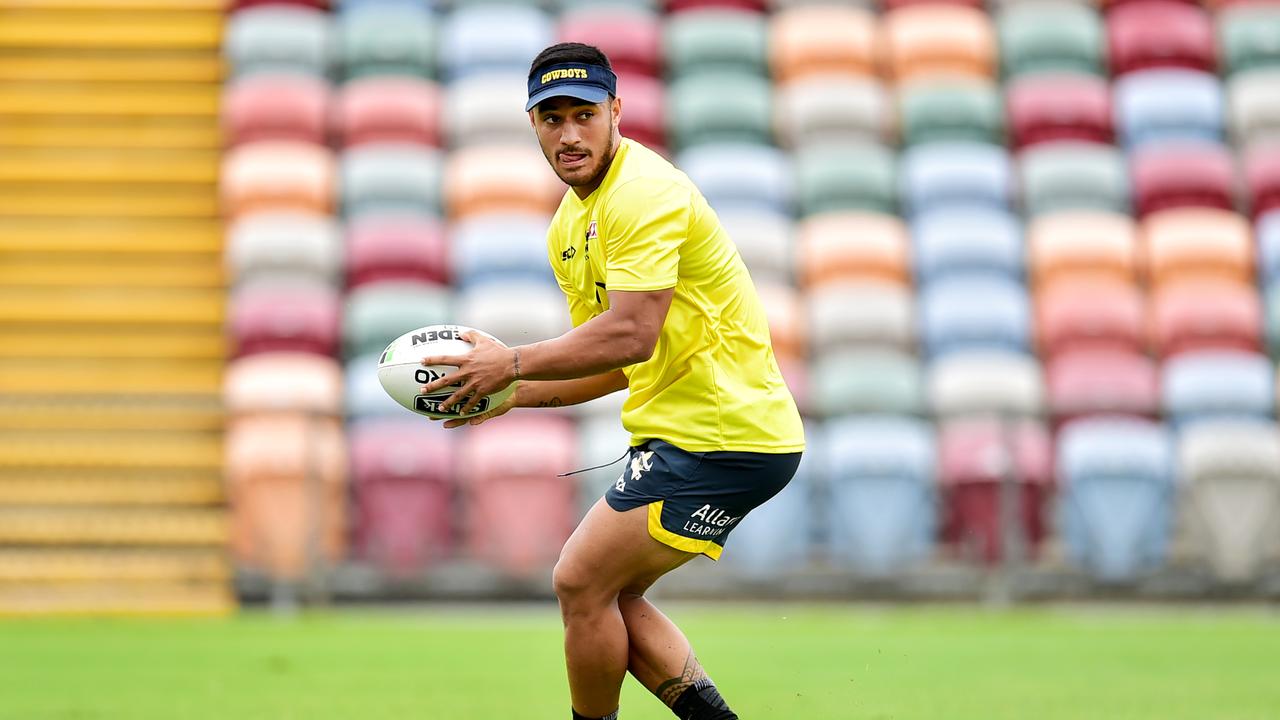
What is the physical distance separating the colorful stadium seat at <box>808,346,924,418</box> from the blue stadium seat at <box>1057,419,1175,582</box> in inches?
51.0

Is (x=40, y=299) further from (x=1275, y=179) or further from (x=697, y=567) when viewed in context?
(x=1275, y=179)

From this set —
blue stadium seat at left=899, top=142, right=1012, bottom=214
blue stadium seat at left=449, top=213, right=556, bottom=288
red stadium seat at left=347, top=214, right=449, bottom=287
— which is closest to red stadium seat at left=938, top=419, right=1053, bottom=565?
blue stadium seat at left=899, top=142, right=1012, bottom=214

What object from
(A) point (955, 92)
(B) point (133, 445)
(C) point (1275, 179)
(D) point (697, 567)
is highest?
(A) point (955, 92)

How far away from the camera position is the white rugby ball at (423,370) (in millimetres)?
3725

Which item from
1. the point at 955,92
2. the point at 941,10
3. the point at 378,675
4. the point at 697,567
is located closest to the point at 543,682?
the point at 378,675

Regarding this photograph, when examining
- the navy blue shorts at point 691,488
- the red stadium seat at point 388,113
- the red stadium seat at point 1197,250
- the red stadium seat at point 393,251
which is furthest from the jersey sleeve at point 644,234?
the red stadium seat at point 388,113

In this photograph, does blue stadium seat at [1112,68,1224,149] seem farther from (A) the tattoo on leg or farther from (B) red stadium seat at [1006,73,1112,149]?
(A) the tattoo on leg

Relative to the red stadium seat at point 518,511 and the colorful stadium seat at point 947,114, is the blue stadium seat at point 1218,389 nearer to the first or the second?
the colorful stadium seat at point 947,114

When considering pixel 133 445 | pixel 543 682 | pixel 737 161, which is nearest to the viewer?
pixel 543 682

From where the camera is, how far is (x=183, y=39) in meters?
14.1

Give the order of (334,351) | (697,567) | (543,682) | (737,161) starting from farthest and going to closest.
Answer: (737,161) < (334,351) < (697,567) < (543,682)

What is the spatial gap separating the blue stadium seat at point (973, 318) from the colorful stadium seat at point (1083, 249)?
46cm

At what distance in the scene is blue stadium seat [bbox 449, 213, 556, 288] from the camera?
12.3m

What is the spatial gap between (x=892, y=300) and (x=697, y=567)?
2.97 metres
